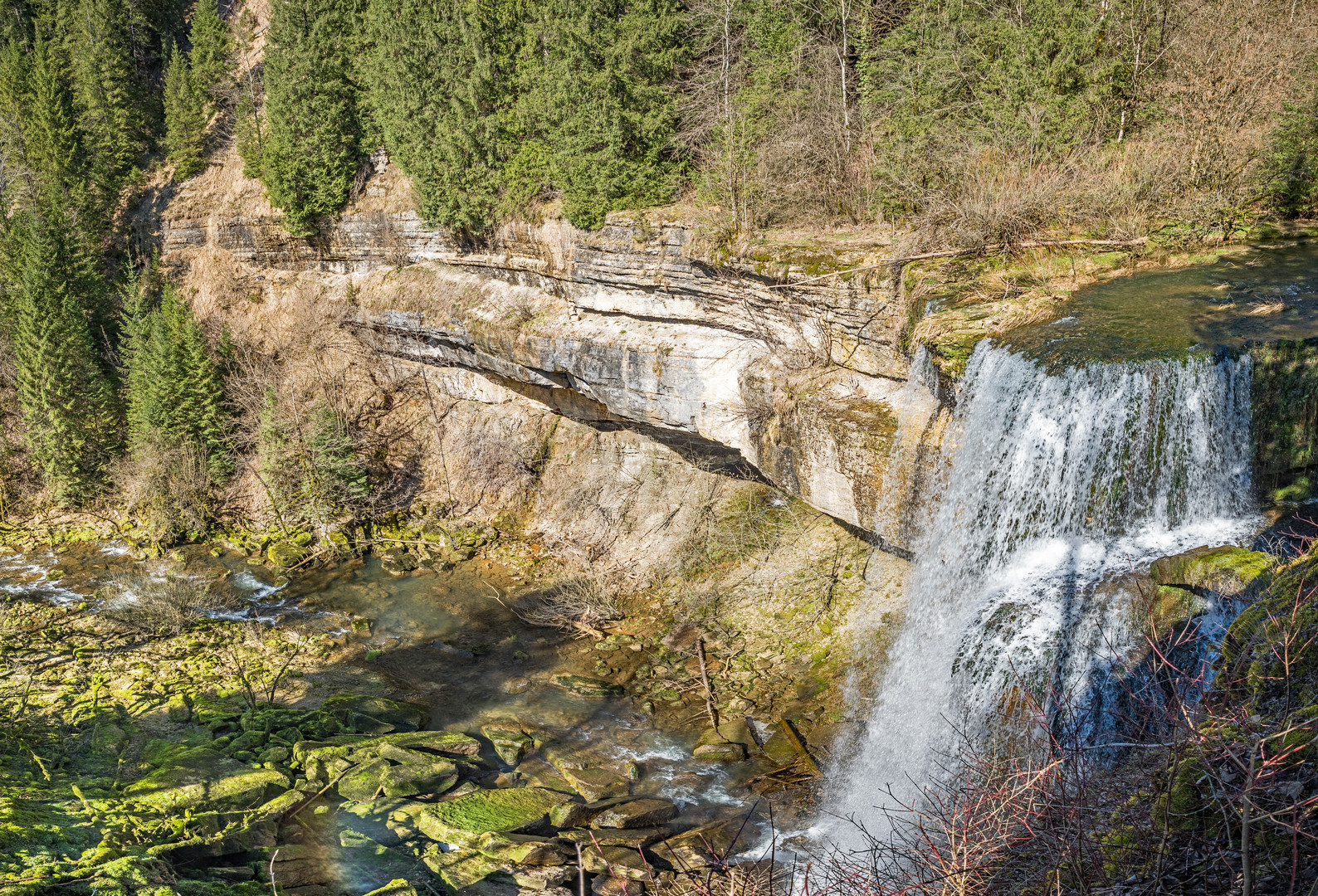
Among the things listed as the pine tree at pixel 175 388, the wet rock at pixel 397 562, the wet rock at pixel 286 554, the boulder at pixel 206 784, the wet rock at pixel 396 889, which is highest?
the pine tree at pixel 175 388

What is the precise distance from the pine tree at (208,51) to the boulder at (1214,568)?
42.2 m

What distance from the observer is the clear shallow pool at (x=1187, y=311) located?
1109 centimetres

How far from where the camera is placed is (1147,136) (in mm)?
15820

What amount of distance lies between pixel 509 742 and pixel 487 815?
7.26 ft

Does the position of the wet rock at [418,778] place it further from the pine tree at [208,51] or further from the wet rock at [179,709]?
the pine tree at [208,51]

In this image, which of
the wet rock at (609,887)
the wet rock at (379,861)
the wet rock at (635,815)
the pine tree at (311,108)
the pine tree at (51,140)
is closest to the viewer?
the wet rock at (609,887)

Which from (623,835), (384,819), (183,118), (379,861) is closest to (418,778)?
(384,819)

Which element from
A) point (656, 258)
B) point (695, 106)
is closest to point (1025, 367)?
point (656, 258)

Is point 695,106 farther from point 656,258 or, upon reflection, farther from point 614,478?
point 614,478

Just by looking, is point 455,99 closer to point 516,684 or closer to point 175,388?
point 175,388

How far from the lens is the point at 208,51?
36.9 metres

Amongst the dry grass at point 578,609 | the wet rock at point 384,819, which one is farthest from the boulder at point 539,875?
the dry grass at point 578,609

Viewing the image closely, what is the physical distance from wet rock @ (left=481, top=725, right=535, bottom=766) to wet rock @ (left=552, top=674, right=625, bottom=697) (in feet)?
5.45

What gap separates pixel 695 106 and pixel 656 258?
4.37m
